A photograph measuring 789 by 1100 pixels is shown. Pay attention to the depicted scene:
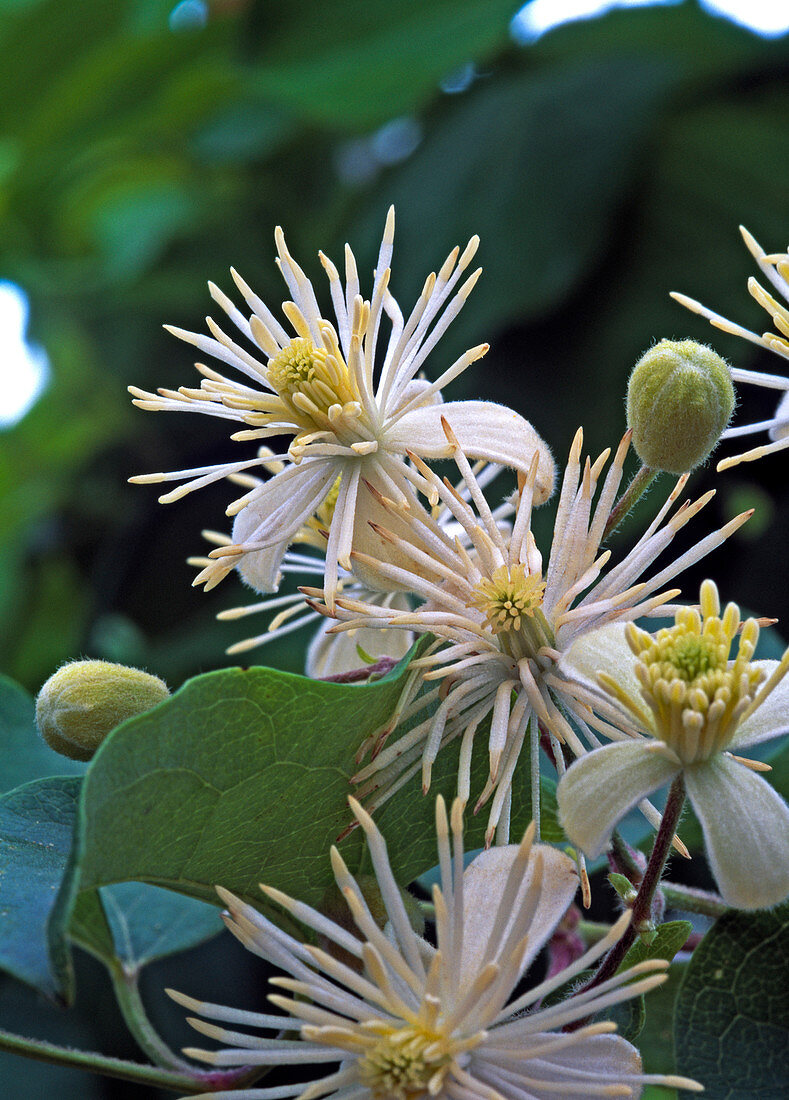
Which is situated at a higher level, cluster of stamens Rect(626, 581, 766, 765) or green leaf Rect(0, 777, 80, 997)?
green leaf Rect(0, 777, 80, 997)

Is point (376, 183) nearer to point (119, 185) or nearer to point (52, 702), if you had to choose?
point (119, 185)

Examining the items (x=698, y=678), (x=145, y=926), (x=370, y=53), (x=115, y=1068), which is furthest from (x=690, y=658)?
(x=370, y=53)

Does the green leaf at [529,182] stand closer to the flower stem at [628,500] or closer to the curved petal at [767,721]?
the flower stem at [628,500]

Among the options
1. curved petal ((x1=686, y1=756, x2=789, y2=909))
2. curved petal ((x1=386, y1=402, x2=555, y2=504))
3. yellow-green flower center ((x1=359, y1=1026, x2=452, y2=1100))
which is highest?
curved petal ((x1=386, y1=402, x2=555, y2=504))

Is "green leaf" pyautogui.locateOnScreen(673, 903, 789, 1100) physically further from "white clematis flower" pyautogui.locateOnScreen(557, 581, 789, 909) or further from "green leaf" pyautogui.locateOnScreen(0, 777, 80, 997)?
"green leaf" pyautogui.locateOnScreen(0, 777, 80, 997)

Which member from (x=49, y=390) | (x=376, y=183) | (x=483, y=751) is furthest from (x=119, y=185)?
(x=483, y=751)

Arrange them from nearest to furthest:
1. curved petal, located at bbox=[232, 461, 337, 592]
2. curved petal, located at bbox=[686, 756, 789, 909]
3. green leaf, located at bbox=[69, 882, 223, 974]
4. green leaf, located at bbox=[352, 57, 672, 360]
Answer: curved petal, located at bbox=[686, 756, 789, 909]
curved petal, located at bbox=[232, 461, 337, 592]
green leaf, located at bbox=[69, 882, 223, 974]
green leaf, located at bbox=[352, 57, 672, 360]

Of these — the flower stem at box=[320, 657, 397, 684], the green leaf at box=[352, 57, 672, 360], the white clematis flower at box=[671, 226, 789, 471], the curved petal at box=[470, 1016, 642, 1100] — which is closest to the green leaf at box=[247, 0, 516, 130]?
the green leaf at box=[352, 57, 672, 360]

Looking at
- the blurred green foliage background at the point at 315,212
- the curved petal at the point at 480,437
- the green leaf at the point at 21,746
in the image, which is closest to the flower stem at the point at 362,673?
the curved petal at the point at 480,437
